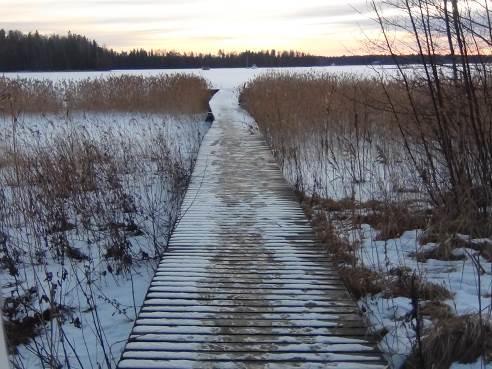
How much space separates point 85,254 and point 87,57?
2141 inches

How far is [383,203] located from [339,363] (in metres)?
2.99

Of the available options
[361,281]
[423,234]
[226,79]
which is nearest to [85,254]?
[361,281]

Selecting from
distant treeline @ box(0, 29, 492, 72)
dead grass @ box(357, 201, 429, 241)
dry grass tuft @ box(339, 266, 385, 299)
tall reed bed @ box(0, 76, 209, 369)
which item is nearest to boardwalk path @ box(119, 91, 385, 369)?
dry grass tuft @ box(339, 266, 385, 299)

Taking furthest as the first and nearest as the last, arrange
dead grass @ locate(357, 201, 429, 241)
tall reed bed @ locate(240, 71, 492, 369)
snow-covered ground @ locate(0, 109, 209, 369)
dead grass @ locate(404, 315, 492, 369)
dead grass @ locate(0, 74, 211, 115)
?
dead grass @ locate(0, 74, 211, 115), dead grass @ locate(357, 201, 429, 241), snow-covered ground @ locate(0, 109, 209, 369), tall reed bed @ locate(240, 71, 492, 369), dead grass @ locate(404, 315, 492, 369)

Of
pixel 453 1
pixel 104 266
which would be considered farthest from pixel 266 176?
pixel 453 1

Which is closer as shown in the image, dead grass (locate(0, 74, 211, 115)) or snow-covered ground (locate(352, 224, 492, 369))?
snow-covered ground (locate(352, 224, 492, 369))

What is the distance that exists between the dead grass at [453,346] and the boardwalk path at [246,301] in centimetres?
21

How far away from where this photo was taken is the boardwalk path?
253 cm

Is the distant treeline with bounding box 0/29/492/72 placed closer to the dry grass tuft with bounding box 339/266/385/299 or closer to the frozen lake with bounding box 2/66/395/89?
the frozen lake with bounding box 2/66/395/89

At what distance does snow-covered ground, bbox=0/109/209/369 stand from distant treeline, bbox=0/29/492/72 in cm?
2150

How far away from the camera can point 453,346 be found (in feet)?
8.25

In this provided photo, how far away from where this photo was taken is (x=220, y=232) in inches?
176

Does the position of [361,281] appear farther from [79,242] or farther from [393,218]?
[79,242]

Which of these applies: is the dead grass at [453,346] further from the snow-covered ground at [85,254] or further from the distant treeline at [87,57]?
the distant treeline at [87,57]
